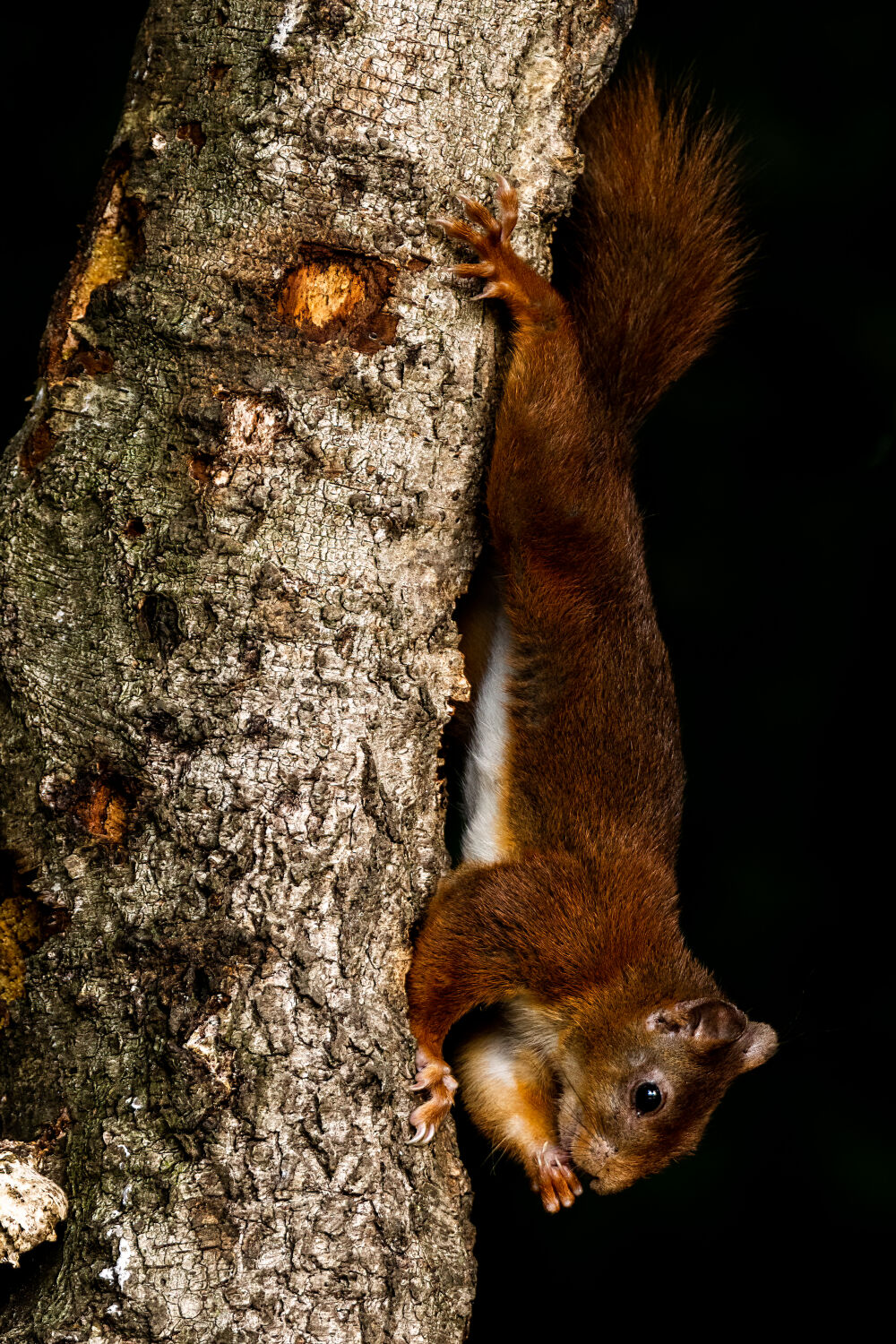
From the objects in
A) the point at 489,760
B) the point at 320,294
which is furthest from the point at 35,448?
the point at 489,760

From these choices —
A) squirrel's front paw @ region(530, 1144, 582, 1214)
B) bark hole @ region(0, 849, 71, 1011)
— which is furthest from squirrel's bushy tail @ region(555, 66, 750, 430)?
squirrel's front paw @ region(530, 1144, 582, 1214)

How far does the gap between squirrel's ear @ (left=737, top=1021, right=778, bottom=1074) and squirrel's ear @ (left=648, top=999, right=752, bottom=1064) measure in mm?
86

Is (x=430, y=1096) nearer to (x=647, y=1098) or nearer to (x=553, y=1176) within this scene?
(x=647, y=1098)

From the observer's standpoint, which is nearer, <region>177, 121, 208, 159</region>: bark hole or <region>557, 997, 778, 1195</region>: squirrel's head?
<region>177, 121, 208, 159</region>: bark hole

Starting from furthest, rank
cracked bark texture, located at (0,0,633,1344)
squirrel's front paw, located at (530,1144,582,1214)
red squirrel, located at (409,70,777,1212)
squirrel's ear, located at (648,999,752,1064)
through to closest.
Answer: squirrel's front paw, located at (530,1144,582,1214)
squirrel's ear, located at (648,999,752,1064)
red squirrel, located at (409,70,777,1212)
cracked bark texture, located at (0,0,633,1344)

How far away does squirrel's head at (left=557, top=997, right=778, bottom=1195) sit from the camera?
2.52 meters

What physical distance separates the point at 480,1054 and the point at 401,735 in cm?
96

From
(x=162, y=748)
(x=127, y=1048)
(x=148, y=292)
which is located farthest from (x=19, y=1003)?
(x=148, y=292)

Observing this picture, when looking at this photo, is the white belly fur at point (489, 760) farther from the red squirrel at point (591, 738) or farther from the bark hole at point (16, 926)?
the bark hole at point (16, 926)

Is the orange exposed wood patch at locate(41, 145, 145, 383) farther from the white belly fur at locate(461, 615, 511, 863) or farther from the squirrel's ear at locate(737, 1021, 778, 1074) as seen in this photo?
the squirrel's ear at locate(737, 1021, 778, 1074)

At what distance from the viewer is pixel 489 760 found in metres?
2.66

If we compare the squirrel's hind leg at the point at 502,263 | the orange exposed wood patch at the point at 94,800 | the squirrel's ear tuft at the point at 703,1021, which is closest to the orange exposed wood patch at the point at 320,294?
the squirrel's hind leg at the point at 502,263

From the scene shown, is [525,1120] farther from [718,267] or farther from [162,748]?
[718,267]

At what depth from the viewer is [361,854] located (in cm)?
207
